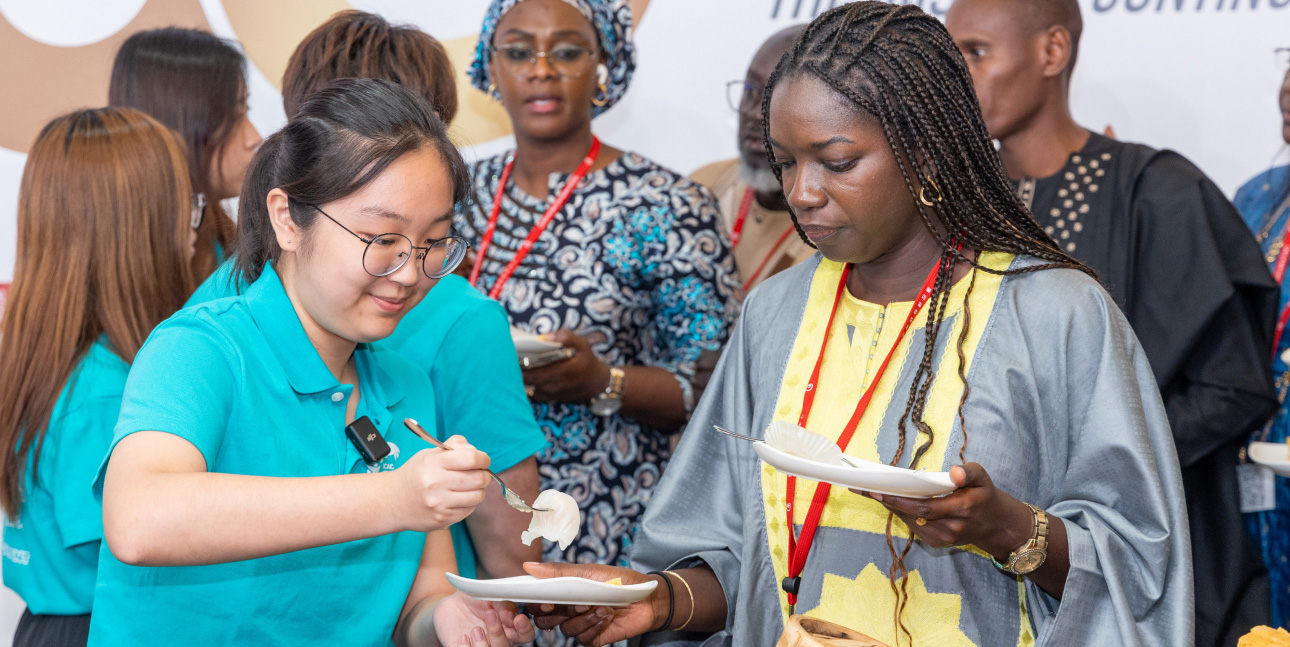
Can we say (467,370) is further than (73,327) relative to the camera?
No

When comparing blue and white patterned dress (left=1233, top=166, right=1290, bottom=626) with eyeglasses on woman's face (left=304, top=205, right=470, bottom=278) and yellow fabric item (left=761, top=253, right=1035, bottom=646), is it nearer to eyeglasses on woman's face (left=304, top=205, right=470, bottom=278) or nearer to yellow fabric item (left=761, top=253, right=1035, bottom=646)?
yellow fabric item (left=761, top=253, right=1035, bottom=646)

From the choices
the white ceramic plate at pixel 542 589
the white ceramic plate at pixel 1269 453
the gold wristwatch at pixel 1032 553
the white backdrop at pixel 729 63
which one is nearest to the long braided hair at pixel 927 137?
the gold wristwatch at pixel 1032 553

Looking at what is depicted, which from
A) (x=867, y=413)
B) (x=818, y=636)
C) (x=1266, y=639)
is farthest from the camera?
(x=867, y=413)

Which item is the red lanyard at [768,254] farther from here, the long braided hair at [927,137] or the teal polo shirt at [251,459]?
the teal polo shirt at [251,459]

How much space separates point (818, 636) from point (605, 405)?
1312 millimetres

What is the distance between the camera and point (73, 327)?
212cm

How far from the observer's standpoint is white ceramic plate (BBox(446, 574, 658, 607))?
1.39 m

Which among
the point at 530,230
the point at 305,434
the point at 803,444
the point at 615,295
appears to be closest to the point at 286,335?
the point at 305,434

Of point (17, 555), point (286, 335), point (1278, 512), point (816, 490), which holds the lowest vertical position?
point (17, 555)

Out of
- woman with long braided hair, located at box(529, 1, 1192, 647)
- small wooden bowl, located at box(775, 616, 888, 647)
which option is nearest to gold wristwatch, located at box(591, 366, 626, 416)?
woman with long braided hair, located at box(529, 1, 1192, 647)

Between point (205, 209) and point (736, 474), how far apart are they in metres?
1.58

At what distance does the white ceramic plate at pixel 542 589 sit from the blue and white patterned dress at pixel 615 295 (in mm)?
1183

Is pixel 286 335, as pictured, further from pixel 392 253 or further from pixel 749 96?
pixel 749 96

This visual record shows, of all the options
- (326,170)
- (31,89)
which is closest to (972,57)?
(326,170)
